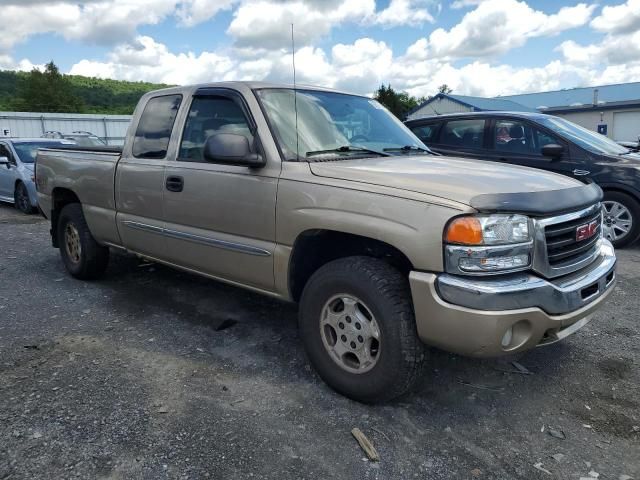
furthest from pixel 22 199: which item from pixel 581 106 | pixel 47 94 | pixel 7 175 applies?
pixel 47 94

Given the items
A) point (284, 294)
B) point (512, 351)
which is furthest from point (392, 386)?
point (284, 294)

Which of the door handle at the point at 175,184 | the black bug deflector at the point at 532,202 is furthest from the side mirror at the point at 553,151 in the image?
the door handle at the point at 175,184

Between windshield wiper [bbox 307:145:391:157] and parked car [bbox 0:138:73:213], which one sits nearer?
windshield wiper [bbox 307:145:391:157]

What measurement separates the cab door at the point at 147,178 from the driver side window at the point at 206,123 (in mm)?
166

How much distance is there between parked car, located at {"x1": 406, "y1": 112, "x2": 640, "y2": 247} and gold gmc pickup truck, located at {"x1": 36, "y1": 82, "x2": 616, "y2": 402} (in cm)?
350

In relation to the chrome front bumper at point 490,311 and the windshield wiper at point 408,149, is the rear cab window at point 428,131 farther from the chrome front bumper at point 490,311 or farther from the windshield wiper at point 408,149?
the chrome front bumper at point 490,311

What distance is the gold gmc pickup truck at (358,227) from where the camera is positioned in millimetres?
2502

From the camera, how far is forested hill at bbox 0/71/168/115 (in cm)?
6450

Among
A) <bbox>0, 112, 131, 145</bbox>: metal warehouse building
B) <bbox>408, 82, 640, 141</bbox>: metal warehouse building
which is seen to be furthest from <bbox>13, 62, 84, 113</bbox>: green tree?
<bbox>408, 82, 640, 141</bbox>: metal warehouse building

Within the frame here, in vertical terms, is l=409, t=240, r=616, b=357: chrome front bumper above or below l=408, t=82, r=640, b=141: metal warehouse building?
below

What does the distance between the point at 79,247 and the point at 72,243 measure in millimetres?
217

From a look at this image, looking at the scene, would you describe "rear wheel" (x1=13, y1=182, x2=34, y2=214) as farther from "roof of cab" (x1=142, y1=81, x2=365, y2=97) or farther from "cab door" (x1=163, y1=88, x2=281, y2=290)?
"cab door" (x1=163, y1=88, x2=281, y2=290)

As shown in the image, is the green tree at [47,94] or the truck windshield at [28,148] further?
the green tree at [47,94]

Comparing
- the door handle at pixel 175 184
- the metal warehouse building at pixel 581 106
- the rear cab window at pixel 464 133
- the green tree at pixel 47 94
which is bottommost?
the door handle at pixel 175 184
